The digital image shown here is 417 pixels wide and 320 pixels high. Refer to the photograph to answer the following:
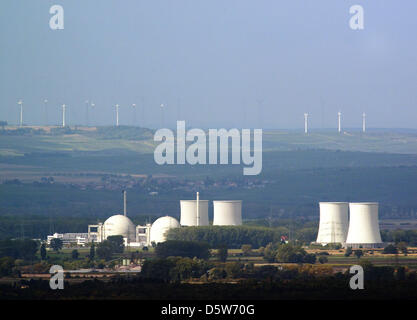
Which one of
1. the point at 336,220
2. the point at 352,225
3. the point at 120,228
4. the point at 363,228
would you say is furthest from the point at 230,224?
the point at 363,228

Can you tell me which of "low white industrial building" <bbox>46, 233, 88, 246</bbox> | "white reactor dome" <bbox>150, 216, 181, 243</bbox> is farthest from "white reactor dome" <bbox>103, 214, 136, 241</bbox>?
"white reactor dome" <bbox>150, 216, 181, 243</bbox>

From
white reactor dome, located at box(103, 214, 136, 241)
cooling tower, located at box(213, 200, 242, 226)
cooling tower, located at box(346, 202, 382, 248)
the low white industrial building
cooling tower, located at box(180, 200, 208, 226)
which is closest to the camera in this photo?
cooling tower, located at box(346, 202, 382, 248)

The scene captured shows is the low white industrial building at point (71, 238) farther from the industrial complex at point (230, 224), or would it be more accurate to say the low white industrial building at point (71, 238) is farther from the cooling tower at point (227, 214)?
the cooling tower at point (227, 214)

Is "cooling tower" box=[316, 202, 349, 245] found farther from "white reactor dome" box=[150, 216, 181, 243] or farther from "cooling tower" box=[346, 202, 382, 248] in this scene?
"white reactor dome" box=[150, 216, 181, 243]

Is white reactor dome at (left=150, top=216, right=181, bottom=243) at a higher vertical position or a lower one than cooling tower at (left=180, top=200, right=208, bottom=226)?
lower

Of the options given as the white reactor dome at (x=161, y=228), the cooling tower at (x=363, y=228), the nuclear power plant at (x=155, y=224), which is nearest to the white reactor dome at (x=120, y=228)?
the nuclear power plant at (x=155, y=224)

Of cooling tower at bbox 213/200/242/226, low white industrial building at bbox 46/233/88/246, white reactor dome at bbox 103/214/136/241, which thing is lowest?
low white industrial building at bbox 46/233/88/246
